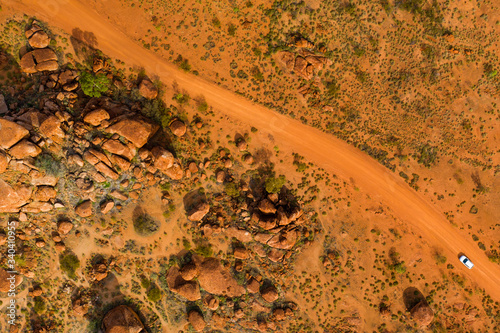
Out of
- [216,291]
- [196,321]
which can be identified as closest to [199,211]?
[216,291]

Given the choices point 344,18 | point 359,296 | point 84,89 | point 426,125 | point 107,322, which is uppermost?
point 344,18

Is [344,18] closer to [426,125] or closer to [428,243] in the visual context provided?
[426,125]

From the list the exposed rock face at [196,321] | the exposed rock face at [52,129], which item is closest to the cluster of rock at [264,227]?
the exposed rock face at [196,321]

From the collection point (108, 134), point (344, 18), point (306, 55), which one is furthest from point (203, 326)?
point (344, 18)

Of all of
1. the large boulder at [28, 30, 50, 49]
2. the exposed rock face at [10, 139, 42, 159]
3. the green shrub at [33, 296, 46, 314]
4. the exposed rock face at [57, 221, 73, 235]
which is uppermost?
the large boulder at [28, 30, 50, 49]

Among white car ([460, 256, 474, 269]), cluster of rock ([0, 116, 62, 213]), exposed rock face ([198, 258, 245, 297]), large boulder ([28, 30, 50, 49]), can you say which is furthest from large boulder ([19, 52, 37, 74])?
white car ([460, 256, 474, 269])

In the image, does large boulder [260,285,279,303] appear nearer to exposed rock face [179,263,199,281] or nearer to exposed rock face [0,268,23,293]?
exposed rock face [179,263,199,281]

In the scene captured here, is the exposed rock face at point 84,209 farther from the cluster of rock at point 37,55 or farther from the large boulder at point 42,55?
the large boulder at point 42,55
